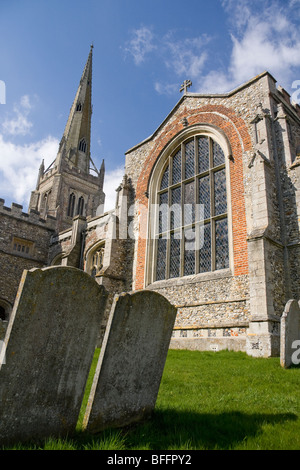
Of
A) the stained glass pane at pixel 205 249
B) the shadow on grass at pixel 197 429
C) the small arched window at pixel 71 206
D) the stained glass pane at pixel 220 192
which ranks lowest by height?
the shadow on grass at pixel 197 429

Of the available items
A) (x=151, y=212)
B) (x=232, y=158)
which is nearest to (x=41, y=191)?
(x=151, y=212)

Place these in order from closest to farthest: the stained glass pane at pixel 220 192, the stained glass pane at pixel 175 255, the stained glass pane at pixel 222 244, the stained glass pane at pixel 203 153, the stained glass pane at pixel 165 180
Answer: the stained glass pane at pixel 222 244
the stained glass pane at pixel 220 192
the stained glass pane at pixel 175 255
the stained glass pane at pixel 203 153
the stained glass pane at pixel 165 180

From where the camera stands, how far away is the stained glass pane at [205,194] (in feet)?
39.2

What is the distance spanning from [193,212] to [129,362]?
925 cm

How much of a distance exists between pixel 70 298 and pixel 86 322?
33cm

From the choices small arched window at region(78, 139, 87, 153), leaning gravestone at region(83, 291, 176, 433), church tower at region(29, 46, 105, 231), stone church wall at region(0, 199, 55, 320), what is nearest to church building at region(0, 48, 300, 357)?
stone church wall at region(0, 199, 55, 320)

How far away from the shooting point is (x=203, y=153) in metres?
12.9

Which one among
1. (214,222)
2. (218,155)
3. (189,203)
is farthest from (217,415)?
(218,155)

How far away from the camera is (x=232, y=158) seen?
37.0 ft

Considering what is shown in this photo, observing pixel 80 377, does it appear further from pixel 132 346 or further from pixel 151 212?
pixel 151 212

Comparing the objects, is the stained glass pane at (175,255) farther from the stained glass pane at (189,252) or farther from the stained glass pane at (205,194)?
the stained glass pane at (205,194)

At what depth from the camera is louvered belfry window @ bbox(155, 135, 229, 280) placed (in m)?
11.4

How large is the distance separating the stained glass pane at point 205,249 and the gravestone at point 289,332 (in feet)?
13.8

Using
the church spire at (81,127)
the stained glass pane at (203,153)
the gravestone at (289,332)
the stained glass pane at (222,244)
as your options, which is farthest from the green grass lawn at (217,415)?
the church spire at (81,127)
